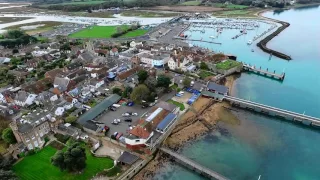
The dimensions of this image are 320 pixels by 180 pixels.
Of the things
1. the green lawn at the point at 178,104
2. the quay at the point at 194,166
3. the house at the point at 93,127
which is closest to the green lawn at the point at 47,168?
the house at the point at 93,127

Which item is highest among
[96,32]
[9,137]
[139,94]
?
[96,32]

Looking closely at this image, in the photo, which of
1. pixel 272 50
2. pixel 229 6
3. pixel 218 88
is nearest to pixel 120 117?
pixel 218 88

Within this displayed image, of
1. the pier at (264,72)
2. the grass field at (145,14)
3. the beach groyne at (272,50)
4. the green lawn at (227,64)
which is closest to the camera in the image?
the pier at (264,72)

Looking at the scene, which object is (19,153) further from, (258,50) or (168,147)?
(258,50)

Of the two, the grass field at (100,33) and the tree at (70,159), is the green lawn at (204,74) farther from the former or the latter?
the grass field at (100,33)

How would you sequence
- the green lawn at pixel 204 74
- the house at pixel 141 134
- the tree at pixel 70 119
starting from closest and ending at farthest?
the house at pixel 141 134
the tree at pixel 70 119
the green lawn at pixel 204 74

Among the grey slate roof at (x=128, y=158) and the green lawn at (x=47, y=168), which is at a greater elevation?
the grey slate roof at (x=128, y=158)

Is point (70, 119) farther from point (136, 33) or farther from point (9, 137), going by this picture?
point (136, 33)
